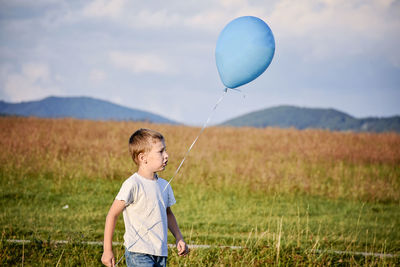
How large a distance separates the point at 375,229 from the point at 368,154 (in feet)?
28.8

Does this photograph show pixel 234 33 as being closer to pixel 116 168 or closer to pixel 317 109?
pixel 116 168

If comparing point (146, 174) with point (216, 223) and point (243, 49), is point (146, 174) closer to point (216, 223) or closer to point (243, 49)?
point (243, 49)

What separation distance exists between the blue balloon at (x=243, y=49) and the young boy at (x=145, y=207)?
5.67 feet

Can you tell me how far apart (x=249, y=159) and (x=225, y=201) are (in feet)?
14.6

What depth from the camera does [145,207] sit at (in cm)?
278

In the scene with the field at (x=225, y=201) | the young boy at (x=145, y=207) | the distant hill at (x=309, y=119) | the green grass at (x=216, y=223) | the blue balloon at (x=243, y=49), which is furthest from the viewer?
the distant hill at (x=309, y=119)

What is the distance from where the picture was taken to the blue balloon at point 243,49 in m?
4.21

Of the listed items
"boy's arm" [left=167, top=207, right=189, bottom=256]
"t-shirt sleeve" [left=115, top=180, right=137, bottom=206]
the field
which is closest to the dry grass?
the field

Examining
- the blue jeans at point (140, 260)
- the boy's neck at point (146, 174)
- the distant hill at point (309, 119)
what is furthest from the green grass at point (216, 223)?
the distant hill at point (309, 119)

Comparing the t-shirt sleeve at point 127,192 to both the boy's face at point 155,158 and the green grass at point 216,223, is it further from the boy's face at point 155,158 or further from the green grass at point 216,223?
the green grass at point 216,223

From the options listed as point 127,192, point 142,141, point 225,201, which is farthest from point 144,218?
point 225,201

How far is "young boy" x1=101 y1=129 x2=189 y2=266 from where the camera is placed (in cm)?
273

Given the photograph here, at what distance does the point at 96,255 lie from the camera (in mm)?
4938

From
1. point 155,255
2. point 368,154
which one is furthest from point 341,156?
point 155,255
